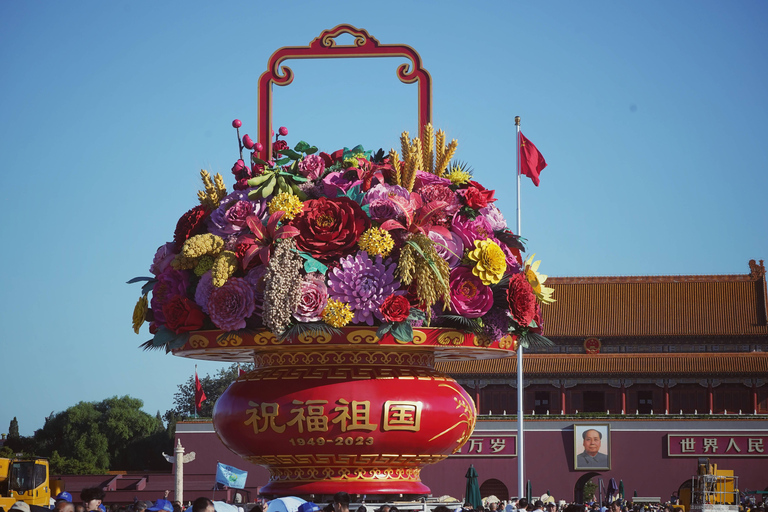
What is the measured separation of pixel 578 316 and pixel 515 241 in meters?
37.6

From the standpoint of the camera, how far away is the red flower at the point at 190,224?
18.5ft

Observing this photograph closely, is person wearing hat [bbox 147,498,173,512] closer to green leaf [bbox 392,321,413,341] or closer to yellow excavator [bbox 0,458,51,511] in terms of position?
green leaf [bbox 392,321,413,341]

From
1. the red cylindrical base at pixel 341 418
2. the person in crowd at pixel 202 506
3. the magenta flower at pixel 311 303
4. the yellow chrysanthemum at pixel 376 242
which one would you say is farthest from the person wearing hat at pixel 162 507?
the yellow chrysanthemum at pixel 376 242

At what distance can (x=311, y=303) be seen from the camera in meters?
5.08

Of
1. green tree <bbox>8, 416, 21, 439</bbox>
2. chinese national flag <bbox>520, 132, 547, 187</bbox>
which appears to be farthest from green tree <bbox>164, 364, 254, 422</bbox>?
chinese national flag <bbox>520, 132, 547, 187</bbox>

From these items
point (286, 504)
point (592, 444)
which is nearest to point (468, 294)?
point (286, 504)

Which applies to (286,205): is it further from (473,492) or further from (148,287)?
(473,492)

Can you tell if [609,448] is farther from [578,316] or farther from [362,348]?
[362,348]

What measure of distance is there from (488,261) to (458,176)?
60 cm

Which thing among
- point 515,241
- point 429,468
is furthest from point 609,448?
point 515,241

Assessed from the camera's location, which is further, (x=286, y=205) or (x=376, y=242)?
(x=286, y=205)

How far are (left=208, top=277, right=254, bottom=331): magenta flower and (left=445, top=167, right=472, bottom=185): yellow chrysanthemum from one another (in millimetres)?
1296

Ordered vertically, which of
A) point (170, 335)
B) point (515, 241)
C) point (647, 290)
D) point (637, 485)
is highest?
point (647, 290)

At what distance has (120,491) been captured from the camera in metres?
33.9
